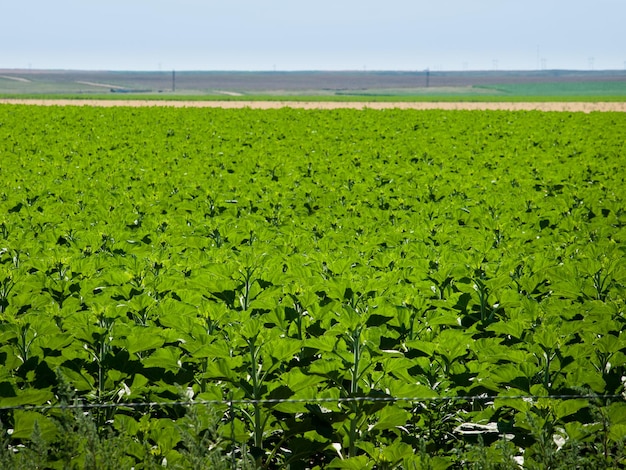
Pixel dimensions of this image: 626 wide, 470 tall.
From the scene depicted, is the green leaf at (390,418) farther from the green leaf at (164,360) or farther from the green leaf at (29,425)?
the green leaf at (29,425)

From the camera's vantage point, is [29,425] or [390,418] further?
[390,418]

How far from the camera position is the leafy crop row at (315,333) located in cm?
361

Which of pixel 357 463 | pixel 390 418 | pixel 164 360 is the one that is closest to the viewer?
pixel 357 463

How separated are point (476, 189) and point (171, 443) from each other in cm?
922

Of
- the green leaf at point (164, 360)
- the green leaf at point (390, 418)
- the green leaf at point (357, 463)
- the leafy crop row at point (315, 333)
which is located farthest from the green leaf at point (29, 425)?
the green leaf at point (390, 418)

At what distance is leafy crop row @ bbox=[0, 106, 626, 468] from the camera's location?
3.61m

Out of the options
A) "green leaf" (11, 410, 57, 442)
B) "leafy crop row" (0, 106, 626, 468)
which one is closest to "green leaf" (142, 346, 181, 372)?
"leafy crop row" (0, 106, 626, 468)

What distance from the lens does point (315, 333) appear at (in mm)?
4684

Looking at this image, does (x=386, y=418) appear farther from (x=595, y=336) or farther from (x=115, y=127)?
(x=115, y=127)

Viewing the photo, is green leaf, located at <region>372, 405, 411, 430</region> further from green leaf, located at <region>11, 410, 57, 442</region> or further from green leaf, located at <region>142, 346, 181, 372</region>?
green leaf, located at <region>11, 410, 57, 442</region>

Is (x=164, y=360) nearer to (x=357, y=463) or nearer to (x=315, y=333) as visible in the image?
(x=315, y=333)

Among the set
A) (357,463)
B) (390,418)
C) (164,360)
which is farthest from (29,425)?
(390,418)

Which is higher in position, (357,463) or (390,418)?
(390,418)

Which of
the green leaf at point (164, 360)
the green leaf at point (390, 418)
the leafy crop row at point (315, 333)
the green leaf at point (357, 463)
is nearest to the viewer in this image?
the green leaf at point (357, 463)
